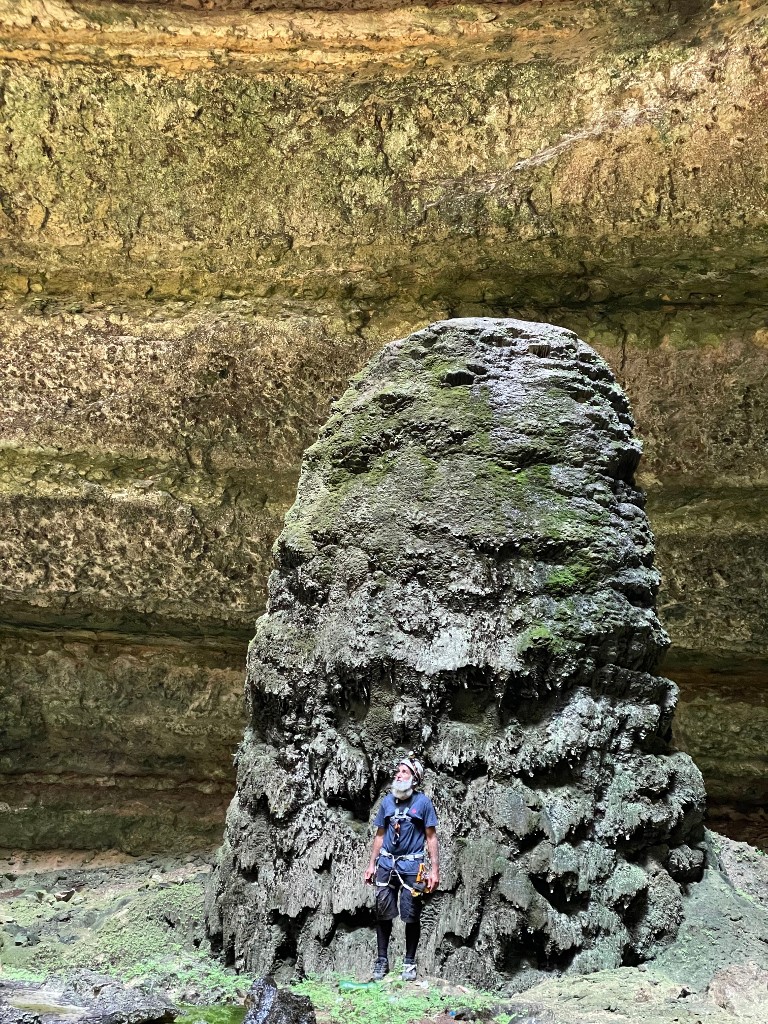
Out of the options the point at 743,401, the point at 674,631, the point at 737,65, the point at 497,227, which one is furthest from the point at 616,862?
the point at 737,65

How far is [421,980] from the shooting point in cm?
289

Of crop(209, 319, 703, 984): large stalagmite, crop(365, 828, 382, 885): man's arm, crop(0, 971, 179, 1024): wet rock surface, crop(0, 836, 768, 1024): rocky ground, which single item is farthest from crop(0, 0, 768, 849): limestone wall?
crop(0, 971, 179, 1024): wet rock surface

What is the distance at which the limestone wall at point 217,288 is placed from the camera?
5660 millimetres

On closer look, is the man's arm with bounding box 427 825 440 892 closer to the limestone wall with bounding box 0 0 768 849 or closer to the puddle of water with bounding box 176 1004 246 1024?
the puddle of water with bounding box 176 1004 246 1024

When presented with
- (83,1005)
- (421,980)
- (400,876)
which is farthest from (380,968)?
(83,1005)

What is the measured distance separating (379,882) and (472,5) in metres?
4.78

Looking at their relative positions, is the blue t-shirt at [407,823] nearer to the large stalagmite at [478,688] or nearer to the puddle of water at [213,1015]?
the large stalagmite at [478,688]

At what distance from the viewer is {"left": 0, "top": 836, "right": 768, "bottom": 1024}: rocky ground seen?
102 inches

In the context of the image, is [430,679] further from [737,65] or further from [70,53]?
[70,53]

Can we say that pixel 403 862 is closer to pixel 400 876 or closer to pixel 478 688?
pixel 400 876

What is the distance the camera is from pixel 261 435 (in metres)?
5.84

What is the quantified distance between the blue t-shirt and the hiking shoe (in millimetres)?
283

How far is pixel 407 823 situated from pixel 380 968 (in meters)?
0.39

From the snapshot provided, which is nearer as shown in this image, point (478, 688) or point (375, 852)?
point (375, 852)
